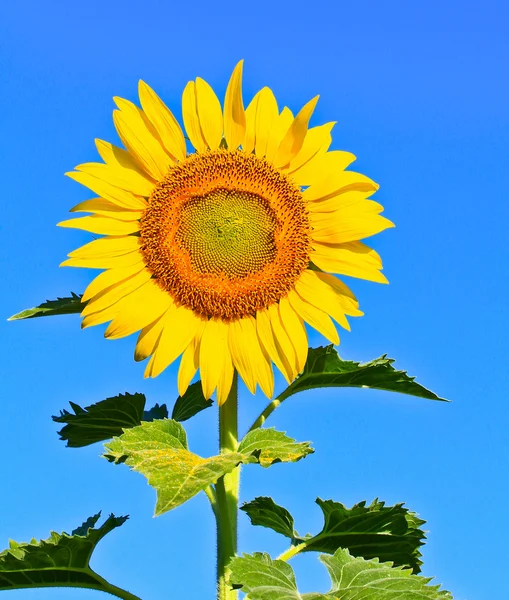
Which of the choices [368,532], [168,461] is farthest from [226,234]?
[368,532]

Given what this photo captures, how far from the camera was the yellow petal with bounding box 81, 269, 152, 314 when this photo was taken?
4941 mm

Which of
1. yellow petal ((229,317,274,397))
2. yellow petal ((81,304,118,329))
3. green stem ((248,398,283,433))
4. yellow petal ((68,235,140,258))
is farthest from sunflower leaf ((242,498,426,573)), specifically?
yellow petal ((68,235,140,258))

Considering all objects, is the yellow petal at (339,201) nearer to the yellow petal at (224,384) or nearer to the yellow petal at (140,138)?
the yellow petal at (140,138)

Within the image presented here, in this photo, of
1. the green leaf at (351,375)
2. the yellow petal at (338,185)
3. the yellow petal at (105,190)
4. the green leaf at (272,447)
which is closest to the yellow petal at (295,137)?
the yellow petal at (338,185)

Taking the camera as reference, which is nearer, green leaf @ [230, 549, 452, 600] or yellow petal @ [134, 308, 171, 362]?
green leaf @ [230, 549, 452, 600]

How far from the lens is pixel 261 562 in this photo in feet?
14.4

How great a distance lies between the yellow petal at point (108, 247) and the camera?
5.02m

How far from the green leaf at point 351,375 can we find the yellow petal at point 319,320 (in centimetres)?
16

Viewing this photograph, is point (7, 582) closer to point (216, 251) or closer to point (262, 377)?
point (262, 377)

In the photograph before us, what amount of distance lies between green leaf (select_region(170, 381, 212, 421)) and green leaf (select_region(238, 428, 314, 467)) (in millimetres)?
980

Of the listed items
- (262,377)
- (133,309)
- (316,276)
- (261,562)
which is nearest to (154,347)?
(133,309)

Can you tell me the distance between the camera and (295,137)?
5.12m

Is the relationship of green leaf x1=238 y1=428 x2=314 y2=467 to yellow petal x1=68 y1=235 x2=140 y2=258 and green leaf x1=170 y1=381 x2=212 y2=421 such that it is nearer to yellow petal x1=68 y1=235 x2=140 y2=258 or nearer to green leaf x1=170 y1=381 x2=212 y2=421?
green leaf x1=170 y1=381 x2=212 y2=421

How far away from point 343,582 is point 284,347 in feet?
4.36
